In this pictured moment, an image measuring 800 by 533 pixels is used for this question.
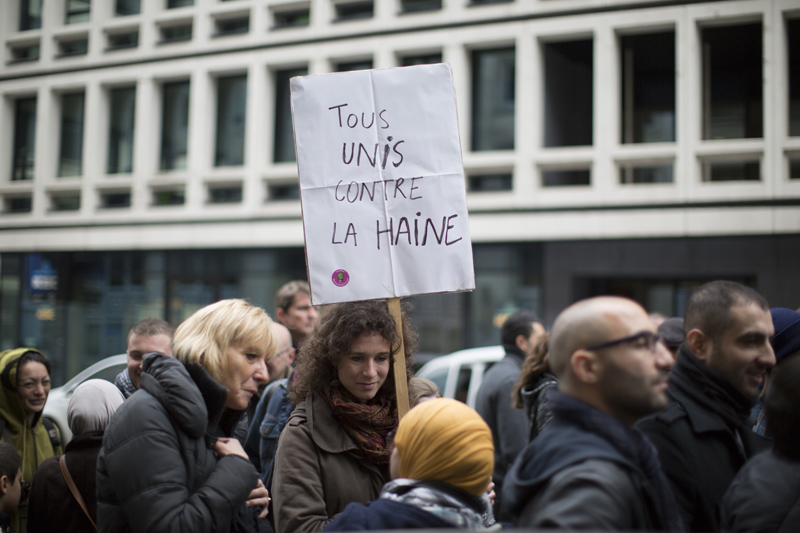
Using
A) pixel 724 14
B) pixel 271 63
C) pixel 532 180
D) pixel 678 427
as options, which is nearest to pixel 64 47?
pixel 271 63

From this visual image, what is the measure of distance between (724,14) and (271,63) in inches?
360

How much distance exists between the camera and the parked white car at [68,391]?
7.78m

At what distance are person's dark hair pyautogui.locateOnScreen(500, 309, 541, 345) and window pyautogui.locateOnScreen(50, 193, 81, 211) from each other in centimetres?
1540

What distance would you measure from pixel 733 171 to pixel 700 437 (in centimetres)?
1188

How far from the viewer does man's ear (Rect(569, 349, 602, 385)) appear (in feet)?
6.54

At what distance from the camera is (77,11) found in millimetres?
Result: 19406

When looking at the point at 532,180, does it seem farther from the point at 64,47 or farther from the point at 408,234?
the point at 64,47

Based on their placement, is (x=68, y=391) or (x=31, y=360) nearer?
(x=31, y=360)

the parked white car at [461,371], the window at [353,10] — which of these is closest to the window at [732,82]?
the window at [353,10]

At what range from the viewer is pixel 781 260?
12.5 meters

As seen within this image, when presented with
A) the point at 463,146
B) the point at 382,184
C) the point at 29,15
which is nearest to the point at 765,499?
the point at 382,184

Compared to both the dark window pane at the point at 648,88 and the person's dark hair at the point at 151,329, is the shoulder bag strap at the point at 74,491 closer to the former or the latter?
the person's dark hair at the point at 151,329

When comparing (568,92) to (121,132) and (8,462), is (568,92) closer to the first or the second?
(121,132)

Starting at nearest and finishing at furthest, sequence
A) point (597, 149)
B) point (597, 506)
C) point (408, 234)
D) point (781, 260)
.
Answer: point (597, 506), point (408, 234), point (781, 260), point (597, 149)
